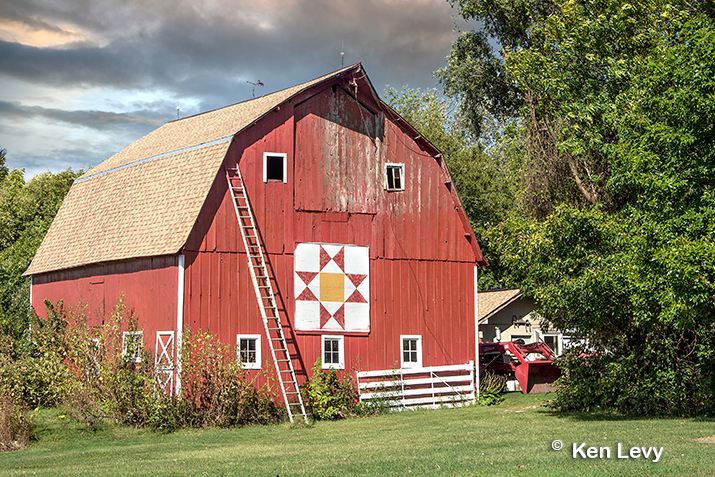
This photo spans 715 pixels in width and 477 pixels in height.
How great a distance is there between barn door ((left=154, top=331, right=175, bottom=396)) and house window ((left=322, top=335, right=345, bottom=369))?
4175 mm

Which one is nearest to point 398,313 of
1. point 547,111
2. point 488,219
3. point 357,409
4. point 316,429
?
point 357,409

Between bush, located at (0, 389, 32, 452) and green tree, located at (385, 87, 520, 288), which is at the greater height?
green tree, located at (385, 87, 520, 288)

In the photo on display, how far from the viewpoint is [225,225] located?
20109mm

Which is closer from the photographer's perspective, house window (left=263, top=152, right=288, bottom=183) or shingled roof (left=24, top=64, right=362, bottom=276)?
shingled roof (left=24, top=64, right=362, bottom=276)

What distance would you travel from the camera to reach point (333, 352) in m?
21.2

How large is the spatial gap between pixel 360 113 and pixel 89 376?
10.4 m

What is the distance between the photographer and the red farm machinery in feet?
86.2

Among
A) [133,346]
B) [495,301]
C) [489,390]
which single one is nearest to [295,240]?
[133,346]

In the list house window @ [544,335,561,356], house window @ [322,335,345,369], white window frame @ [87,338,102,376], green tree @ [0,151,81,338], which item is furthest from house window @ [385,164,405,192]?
green tree @ [0,151,81,338]

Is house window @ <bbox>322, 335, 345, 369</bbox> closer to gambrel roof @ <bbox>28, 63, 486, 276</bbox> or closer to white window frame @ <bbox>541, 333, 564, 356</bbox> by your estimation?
gambrel roof @ <bbox>28, 63, 486, 276</bbox>

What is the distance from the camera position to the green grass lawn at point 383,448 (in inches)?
451

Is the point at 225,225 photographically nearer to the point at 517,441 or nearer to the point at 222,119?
the point at 222,119

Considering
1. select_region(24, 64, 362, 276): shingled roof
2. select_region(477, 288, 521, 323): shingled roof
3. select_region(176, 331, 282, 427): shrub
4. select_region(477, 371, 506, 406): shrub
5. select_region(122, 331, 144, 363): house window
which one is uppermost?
select_region(24, 64, 362, 276): shingled roof

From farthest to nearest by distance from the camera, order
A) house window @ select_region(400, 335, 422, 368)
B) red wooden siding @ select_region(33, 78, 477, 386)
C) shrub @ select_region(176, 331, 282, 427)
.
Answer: house window @ select_region(400, 335, 422, 368) < red wooden siding @ select_region(33, 78, 477, 386) < shrub @ select_region(176, 331, 282, 427)
